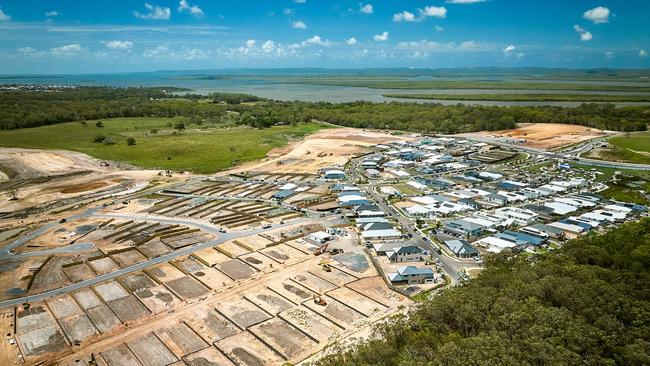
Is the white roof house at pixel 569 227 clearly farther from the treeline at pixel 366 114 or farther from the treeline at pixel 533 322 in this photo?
the treeline at pixel 366 114

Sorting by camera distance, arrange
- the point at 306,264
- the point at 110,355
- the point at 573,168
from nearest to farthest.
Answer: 1. the point at 110,355
2. the point at 306,264
3. the point at 573,168

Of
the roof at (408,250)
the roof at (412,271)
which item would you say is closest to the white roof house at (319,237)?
the roof at (408,250)

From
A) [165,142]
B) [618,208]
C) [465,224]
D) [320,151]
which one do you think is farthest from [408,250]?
[165,142]

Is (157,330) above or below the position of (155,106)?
below

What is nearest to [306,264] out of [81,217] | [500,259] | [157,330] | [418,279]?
[418,279]

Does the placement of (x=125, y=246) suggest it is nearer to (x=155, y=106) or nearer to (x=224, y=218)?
(x=224, y=218)

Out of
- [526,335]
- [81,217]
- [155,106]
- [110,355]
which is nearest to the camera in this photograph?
[526,335]

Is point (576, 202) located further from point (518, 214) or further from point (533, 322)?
point (533, 322)
